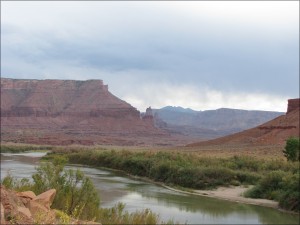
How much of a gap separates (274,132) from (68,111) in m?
118

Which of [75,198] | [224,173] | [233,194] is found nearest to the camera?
[75,198]

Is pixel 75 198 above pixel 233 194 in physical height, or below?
above

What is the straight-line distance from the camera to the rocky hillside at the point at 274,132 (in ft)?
240

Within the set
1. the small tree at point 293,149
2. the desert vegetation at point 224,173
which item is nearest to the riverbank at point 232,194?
the desert vegetation at point 224,173

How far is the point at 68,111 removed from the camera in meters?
183

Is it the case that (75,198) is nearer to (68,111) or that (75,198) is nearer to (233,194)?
(233,194)

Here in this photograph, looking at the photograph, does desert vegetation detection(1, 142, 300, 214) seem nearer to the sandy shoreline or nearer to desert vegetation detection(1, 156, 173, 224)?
the sandy shoreline

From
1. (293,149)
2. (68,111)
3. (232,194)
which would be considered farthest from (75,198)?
(68,111)

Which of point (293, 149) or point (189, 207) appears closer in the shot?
point (189, 207)

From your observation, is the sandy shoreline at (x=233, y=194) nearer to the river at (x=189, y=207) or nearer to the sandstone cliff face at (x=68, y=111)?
the river at (x=189, y=207)

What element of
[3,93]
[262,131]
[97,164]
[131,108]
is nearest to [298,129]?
[262,131]

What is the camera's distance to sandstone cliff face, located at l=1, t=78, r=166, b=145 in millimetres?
166000

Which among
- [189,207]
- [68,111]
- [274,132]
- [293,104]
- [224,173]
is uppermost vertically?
[68,111]

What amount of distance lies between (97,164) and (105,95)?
13667 centimetres
